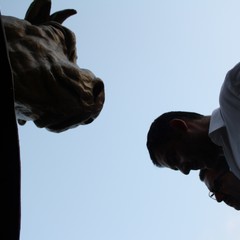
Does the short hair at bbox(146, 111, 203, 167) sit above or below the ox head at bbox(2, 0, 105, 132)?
below

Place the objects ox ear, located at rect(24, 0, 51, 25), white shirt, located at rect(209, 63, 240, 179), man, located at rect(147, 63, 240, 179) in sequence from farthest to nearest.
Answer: man, located at rect(147, 63, 240, 179), white shirt, located at rect(209, 63, 240, 179), ox ear, located at rect(24, 0, 51, 25)

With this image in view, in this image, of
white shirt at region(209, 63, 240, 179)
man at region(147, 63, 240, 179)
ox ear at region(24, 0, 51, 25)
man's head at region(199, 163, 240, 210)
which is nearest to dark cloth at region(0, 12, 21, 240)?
ox ear at region(24, 0, 51, 25)

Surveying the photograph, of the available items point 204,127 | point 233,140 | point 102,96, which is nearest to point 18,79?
point 102,96

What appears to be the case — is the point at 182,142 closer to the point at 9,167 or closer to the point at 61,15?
the point at 61,15

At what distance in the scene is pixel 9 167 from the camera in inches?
34.8

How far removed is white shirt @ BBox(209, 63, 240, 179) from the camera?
220 cm

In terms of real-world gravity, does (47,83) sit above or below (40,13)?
below

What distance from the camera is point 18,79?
125 centimetres

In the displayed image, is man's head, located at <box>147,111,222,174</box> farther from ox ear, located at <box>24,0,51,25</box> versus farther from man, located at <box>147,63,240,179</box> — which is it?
ox ear, located at <box>24,0,51,25</box>

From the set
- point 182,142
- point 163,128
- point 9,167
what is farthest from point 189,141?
point 9,167

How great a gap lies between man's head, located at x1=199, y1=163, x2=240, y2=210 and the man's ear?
43cm

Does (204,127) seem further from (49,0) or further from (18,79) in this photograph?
(18,79)

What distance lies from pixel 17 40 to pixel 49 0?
313mm

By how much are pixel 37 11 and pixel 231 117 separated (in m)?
1.21
